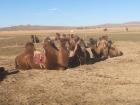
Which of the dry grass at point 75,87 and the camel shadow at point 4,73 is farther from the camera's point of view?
the camel shadow at point 4,73

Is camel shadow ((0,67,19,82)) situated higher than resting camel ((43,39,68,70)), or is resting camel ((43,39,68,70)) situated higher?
resting camel ((43,39,68,70))

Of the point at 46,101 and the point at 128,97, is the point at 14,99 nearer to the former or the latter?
the point at 46,101

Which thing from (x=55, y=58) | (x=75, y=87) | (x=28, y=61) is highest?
(x=55, y=58)

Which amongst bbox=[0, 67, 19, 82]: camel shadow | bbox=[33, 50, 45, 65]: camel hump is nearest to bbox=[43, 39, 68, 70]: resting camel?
bbox=[33, 50, 45, 65]: camel hump

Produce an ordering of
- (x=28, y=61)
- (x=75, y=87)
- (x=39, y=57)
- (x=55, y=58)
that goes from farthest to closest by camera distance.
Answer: (x=28, y=61) → (x=55, y=58) → (x=39, y=57) → (x=75, y=87)

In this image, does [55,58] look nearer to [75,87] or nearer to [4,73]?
[4,73]

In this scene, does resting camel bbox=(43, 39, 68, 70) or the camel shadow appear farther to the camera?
resting camel bbox=(43, 39, 68, 70)

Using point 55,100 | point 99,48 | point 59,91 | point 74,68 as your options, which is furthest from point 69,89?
point 99,48

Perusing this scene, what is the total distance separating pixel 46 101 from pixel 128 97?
7.41 ft

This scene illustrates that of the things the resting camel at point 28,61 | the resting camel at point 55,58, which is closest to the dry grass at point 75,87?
the resting camel at point 55,58

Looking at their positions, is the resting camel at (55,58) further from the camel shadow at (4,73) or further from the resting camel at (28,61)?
the camel shadow at (4,73)

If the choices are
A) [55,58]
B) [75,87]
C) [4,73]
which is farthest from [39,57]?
[75,87]

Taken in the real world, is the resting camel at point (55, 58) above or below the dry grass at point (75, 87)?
above

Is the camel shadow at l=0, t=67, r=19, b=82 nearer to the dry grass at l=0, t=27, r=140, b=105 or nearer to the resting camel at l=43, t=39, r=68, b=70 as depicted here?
the dry grass at l=0, t=27, r=140, b=105
